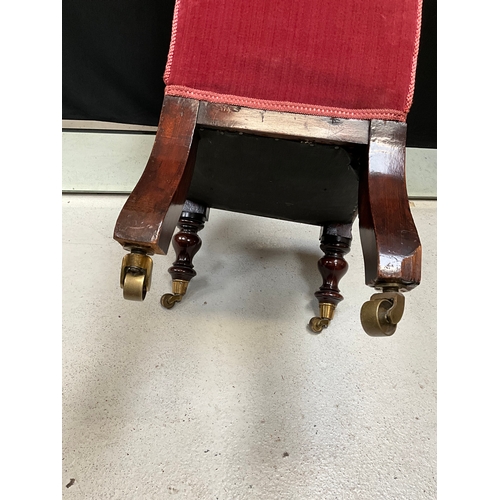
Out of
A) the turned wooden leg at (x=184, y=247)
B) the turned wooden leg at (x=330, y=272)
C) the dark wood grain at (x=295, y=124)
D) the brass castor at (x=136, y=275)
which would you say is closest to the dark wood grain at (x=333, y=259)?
the turned wooden leg at (x=330, y=272)

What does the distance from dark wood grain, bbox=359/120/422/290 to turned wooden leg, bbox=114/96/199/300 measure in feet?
0.85

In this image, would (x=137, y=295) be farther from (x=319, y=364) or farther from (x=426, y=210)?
(x=426, y=210)

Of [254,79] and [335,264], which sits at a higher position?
[254,79]

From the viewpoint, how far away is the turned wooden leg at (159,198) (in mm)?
517

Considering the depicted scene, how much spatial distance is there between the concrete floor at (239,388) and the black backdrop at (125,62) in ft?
→ 1.22

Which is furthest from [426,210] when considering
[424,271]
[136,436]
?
[136,436]

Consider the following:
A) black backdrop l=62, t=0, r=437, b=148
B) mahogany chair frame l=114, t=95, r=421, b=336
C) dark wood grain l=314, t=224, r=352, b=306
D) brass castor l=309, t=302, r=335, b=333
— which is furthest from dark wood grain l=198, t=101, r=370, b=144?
black backdrop l=62, t=0, r=437, b=148

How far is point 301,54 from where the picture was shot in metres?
0.57

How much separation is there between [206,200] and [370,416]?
57 centimetres

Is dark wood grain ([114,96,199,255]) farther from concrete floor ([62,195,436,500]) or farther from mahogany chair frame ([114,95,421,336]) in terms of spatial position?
concrete floor ([62,195,436,500])

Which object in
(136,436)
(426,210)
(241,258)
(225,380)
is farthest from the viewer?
(426,210)

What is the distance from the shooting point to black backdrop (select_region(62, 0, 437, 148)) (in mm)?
1027

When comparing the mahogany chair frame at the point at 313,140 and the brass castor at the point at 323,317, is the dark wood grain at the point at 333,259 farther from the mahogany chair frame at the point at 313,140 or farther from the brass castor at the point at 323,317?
the mahogany chair frame at the point at 313,140

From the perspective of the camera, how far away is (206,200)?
37.1 inches
